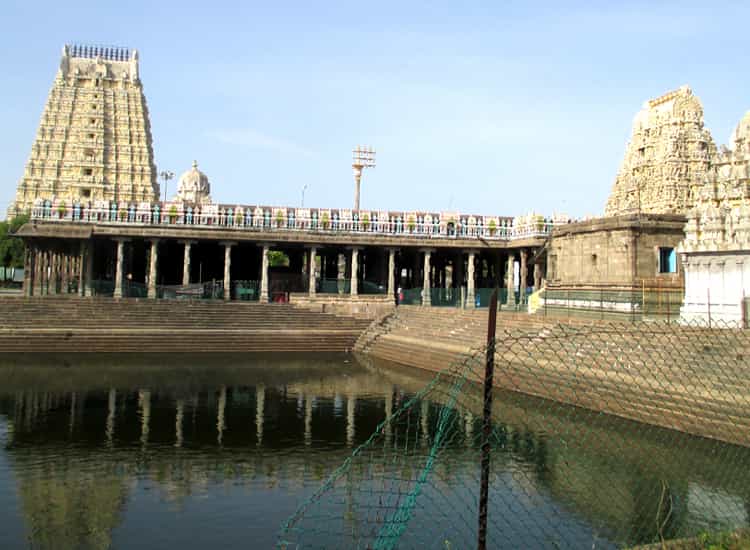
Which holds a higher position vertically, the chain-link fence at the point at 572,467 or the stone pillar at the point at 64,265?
the stone pillar at the point at 64,265

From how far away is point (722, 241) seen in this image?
1956 cm

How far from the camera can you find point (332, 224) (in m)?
39.1

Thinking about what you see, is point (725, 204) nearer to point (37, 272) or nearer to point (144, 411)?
point (144, 411)

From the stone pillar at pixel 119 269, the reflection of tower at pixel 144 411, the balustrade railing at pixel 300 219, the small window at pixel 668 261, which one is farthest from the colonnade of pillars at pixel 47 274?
the small window at pixel 668 261

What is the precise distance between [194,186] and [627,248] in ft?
135

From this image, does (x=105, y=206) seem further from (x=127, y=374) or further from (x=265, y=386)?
(x=265, y=386)

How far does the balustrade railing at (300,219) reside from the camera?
36.8 metres

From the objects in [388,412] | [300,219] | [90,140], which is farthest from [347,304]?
[90,140]

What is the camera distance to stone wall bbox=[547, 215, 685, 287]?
26.2m

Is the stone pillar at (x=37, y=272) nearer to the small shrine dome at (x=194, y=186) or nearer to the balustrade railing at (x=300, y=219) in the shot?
the balustrade railing at (x=300, y=219)

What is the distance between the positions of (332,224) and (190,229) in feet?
25.1

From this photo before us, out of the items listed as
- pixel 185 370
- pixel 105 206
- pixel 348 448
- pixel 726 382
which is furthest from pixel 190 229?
pixel 726 382

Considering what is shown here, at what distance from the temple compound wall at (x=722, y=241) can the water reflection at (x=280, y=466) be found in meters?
5.30

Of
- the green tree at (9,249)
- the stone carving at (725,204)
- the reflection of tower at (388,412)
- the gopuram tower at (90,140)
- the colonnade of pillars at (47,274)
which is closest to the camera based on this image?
the reflection of tower at (388,412)
